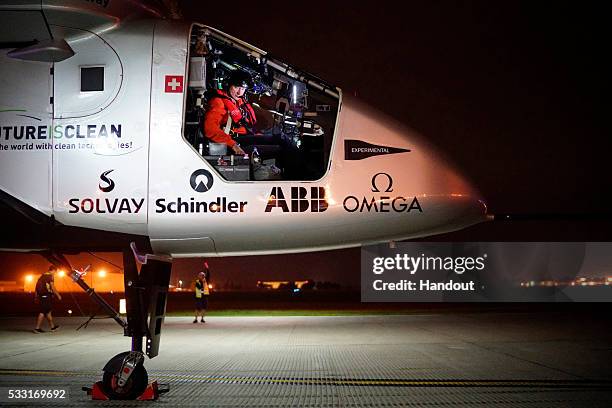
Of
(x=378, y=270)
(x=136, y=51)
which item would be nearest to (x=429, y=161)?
(x=136, y=51)

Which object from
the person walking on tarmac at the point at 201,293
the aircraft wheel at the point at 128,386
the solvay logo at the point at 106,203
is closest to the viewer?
the solvay logo at the point at 106,203

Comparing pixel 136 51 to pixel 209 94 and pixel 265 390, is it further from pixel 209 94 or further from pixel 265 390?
pixel 265 390

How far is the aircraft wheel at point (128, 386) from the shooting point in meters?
5.39

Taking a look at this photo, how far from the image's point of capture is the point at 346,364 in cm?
803

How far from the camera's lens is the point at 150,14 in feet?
18.6

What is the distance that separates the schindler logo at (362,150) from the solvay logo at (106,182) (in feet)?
7.01

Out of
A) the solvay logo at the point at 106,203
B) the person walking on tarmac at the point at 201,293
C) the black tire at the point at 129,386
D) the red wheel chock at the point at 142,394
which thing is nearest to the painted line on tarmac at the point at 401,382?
the red wheel chock at the point at 142,394

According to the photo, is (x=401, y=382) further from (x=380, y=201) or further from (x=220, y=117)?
(x=220, y=117)

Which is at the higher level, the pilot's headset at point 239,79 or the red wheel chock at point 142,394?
the pilot's headset at point 239,79

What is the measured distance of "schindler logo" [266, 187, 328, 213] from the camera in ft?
17.1

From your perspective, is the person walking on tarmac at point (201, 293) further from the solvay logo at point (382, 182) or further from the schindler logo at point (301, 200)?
the solvay logo at point (382, 182)

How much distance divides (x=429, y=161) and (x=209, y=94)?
2316 mm

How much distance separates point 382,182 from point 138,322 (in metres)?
2.58

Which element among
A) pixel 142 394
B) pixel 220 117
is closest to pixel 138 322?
pixel 142 394
